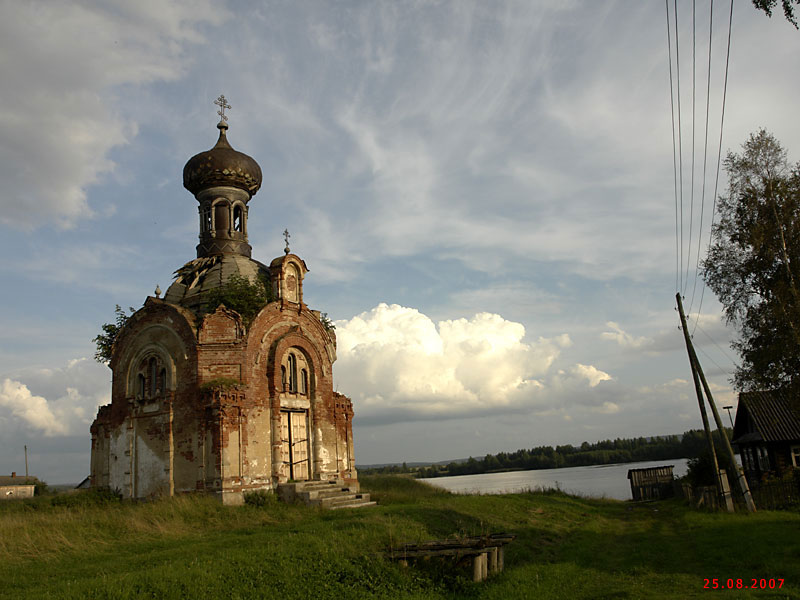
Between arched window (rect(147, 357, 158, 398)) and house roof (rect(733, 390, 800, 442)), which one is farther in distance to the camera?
house roof (rect(733, 390, 800, 442))

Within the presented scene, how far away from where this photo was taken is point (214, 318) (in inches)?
Answer: 840

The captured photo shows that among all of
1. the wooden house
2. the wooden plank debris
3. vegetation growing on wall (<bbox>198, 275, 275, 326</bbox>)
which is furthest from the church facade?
the wooden house

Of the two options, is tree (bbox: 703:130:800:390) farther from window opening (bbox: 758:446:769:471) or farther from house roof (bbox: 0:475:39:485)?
house roof (bbox: 0:475:39:485)

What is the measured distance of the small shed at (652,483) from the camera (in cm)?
3238

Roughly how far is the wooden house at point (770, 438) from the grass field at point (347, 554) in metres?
9.78

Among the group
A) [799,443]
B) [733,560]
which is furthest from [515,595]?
[799,443]

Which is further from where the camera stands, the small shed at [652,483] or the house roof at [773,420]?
the small shed at [652,483]

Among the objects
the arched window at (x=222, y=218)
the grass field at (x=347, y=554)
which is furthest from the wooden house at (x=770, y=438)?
the arched window at (x=222, y=218)

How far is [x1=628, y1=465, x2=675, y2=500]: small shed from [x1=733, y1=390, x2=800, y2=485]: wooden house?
13.5 ft

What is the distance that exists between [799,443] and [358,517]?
71.5ft

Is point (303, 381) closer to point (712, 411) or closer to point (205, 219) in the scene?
point (205, 219)

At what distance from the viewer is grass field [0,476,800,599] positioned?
10383 millimetres

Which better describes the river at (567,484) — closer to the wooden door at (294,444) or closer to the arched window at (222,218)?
the wooden door at (294,444)

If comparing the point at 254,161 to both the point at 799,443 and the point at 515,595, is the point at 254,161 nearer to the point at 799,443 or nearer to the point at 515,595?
the point at 515,595
